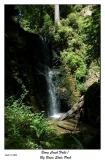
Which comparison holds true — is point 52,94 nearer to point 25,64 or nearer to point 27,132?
point 25,64

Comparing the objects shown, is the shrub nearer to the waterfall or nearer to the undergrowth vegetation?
the undergrowth vegetation

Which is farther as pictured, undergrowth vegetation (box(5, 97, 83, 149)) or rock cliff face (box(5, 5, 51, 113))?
rock cliff face (box(5, 5, 51, 113))

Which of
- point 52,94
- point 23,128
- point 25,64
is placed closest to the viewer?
point 23,128

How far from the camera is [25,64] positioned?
333 inches

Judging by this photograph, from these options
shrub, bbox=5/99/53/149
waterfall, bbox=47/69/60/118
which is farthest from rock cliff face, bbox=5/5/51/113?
shrub, bbox=5/99/53/149

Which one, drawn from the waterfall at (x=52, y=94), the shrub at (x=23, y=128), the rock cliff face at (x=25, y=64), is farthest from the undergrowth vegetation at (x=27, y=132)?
the waterfall at (x=52, y=94)

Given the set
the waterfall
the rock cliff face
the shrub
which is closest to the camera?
the shrub

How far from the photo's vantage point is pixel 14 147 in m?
4.81

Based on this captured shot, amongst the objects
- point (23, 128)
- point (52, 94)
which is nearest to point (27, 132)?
point (23, 128)

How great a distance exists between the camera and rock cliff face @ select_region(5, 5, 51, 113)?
22.3 ft
